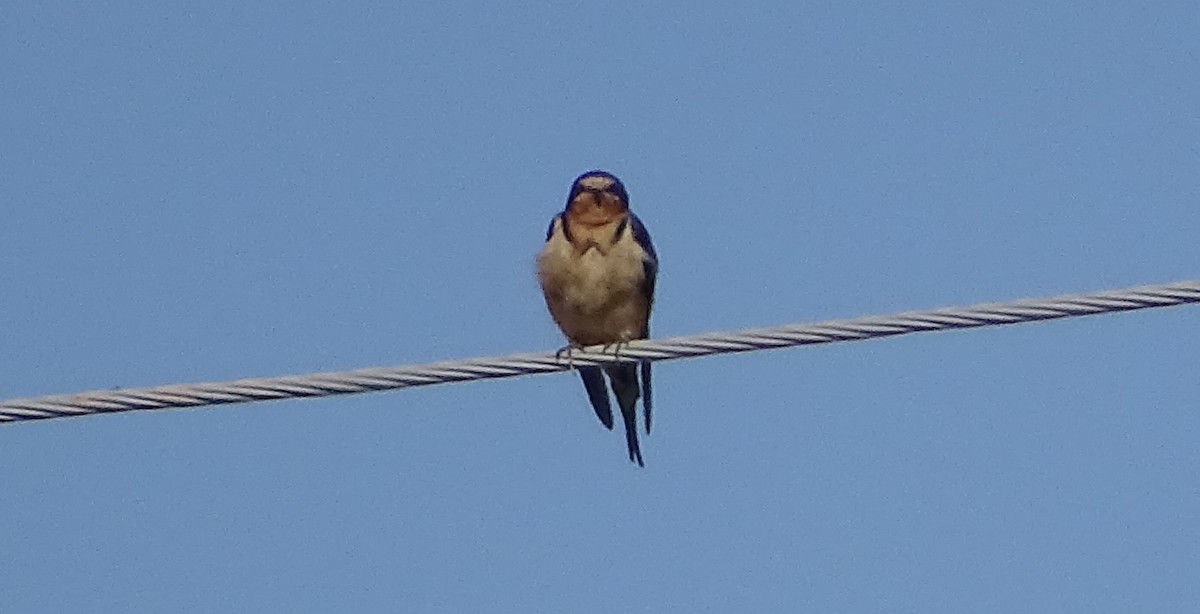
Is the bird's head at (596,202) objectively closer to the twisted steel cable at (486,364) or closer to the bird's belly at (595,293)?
the bird's belly at (595,293)

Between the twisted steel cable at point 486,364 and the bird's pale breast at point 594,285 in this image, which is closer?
the twisted steel cable at point 486,364

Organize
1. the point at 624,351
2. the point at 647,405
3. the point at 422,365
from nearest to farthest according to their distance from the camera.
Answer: the point at 422,365
the point at 624,351
the point at 647,405

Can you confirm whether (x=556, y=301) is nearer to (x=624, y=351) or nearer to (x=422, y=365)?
(x=624, y=351)

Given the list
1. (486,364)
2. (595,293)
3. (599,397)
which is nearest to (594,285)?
(595,293)

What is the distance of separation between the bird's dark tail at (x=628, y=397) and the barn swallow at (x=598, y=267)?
0.92 ft

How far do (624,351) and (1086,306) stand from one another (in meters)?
1.65

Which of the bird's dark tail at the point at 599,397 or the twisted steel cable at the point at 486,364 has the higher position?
the bird's dark tail at the point at 599,397

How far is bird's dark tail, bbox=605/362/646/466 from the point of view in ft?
31.3

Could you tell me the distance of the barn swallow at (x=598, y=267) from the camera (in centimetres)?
898

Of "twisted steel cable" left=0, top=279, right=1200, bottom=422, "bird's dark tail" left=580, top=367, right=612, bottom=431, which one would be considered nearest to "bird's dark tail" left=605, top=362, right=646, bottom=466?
"bird's dark tail" left=580, top=367, right=612, bottom=431

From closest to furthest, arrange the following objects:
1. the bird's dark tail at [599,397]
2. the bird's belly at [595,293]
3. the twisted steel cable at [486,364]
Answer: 1. the twisted steel cable at [486,364]
2. the bird's belly at [595,293]
3. the bird's dark tail at [599,397]

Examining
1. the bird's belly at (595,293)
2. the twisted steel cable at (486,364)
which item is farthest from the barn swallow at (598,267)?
the twisted steel cable at (486,364)

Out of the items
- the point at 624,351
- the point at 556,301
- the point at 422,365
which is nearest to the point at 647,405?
the point at 556,301

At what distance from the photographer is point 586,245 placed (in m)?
9.01
